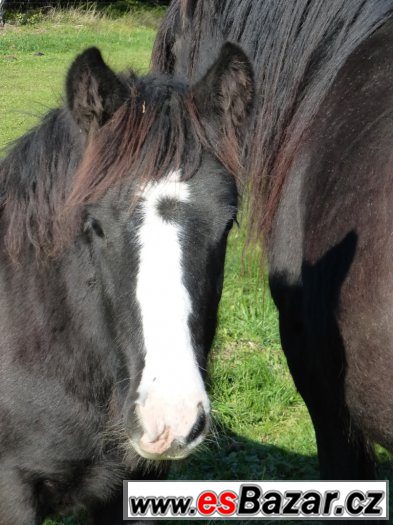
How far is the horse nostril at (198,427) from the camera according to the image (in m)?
2.03

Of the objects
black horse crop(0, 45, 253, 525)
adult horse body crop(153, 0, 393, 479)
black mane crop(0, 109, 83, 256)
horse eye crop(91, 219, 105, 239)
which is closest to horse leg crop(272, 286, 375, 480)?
adult horse body crop(153, 0, 393, 479)

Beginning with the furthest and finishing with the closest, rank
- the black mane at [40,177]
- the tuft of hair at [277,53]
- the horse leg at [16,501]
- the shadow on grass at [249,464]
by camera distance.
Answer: the shadow on grass at [249,464] → the tuft of hair at [277,53] → the horse leg at [16,501] → the black mane at [40,177]

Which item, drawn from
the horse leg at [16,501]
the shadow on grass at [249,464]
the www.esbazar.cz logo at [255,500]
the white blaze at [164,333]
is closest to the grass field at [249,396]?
the shadow on grass at [249,464]

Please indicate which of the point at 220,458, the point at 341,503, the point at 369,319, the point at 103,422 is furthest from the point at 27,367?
the point at 220,458

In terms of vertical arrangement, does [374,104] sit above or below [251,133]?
above

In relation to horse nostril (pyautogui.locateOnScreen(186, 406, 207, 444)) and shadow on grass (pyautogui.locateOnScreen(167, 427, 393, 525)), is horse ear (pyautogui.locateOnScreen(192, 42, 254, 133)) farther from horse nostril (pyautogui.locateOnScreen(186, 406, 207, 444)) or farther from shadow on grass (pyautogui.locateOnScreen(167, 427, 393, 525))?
shadow on grass (pyautogui.locateOnScreen(167, 427, 393, 525))

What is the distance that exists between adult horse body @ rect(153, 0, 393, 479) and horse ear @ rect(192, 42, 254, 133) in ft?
0.90

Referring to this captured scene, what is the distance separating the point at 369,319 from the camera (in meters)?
2.47

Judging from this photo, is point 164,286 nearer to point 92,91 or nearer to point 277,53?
point 92,91

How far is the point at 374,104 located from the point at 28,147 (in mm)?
1216

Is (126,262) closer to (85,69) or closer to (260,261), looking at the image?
(85,69)

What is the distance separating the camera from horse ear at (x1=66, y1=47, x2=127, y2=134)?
2283 millimetres

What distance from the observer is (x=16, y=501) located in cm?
262

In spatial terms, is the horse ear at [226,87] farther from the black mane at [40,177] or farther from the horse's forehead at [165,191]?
the black mane at [40,177]
